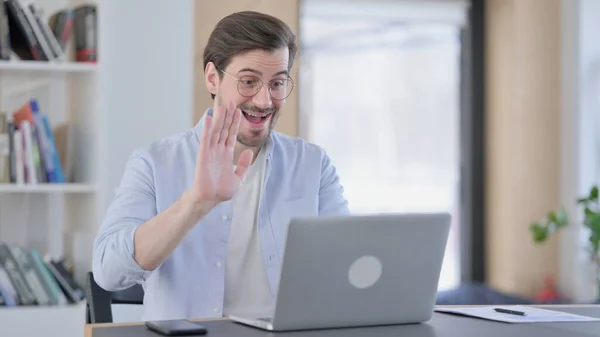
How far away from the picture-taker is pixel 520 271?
492 cm

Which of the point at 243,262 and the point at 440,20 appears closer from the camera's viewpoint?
the point at 243,262

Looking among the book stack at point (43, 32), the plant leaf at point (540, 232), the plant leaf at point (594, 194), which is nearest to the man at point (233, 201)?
the book stack at point (43, 32)

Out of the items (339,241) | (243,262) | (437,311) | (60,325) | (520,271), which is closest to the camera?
(339,241)

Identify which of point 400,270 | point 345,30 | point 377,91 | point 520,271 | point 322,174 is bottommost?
point 520,271

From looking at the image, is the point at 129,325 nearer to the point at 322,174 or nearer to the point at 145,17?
the point at 322,174

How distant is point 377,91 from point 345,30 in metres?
0.38

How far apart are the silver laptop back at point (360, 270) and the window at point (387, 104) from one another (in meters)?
3.46

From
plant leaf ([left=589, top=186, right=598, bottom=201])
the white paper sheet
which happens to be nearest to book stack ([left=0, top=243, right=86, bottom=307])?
the white paper sheet

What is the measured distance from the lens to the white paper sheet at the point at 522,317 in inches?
67.7

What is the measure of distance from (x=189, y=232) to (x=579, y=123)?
120 inches

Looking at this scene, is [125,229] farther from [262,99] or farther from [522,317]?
[522,317]

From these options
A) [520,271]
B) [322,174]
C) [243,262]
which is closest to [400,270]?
[243,262]

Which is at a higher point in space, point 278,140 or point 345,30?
point 345,30

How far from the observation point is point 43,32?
313 centimetres
